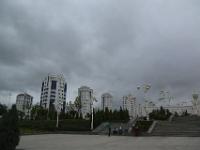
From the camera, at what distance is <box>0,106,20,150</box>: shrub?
10.1 m

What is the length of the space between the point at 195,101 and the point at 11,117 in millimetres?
66140

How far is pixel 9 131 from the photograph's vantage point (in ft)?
33.9

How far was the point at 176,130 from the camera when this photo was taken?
31.3 m

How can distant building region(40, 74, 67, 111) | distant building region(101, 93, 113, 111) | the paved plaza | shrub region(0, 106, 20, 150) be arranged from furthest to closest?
1. distant building region(40, 74, 67, 111)
2. distant building region(101, 93, 113, 111)
3. the paved plaza
4. shrub region(0, 106, 20, 150)

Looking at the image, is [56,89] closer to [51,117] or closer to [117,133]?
[51,117]

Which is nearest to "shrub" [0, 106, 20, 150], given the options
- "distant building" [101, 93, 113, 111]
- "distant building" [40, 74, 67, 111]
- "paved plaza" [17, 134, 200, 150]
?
"paved plaza" [17, 134, 200, 150]

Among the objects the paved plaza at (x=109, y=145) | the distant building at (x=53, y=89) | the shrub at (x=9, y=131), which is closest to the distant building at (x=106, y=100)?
the distant building at (x=53, y=89)

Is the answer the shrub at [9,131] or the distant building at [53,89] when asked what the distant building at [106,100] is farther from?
the shrub at [9,131]

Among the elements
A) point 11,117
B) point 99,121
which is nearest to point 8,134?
point 11,117

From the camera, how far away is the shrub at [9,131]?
10.1 m

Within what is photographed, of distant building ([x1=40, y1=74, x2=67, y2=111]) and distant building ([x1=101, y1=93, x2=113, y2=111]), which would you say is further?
distant building ([x1=40, y1=74, x2=67, y2=111])

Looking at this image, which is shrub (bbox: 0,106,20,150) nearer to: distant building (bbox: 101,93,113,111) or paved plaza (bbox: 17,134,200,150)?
paved plaza (bbox: 17,134,200,150)

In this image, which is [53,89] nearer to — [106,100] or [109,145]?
[106,100]

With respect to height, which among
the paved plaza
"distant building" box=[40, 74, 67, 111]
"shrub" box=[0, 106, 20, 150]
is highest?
"distant building" box=[40, 74, 67, 111]
